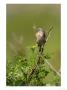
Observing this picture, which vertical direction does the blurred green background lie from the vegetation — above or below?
above

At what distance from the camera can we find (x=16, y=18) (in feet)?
4.23

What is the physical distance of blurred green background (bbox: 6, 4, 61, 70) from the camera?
4.20 ft

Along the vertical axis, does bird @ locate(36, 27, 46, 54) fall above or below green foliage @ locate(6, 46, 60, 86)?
above

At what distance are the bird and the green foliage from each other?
0.05m

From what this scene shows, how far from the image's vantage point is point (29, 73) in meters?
1.29

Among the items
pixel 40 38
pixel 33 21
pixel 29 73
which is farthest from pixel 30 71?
pixel 33 21

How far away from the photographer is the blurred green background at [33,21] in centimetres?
128

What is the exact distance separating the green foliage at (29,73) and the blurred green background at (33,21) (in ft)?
0.22

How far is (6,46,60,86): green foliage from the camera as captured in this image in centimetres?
128

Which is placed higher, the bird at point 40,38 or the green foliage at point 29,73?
the bird at point 40,38

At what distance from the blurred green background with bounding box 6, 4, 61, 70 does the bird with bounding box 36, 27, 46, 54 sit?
0.02 m
